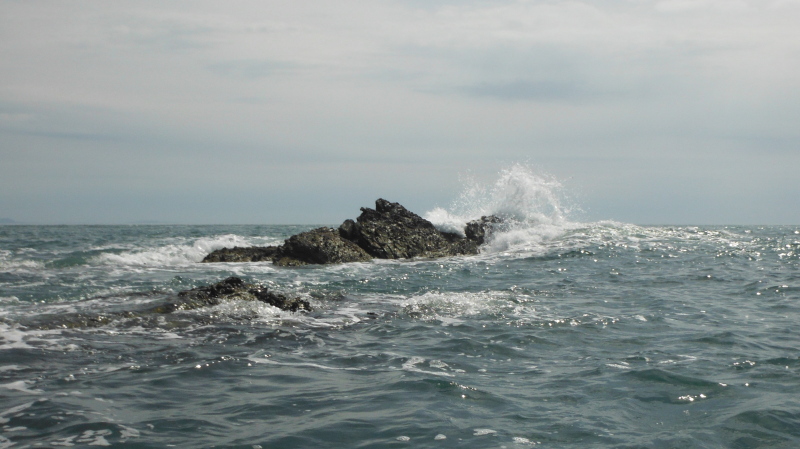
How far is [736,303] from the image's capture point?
36.9ft

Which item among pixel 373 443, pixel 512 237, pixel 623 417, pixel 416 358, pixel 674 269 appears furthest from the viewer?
pixel 512 237

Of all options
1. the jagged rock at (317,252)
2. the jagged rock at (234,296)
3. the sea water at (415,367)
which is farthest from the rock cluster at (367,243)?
the jagged rock at (234,296)

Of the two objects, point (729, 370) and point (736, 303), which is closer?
point (729, 370)

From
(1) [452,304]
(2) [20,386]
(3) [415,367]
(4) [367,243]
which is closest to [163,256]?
(4) [367,243]

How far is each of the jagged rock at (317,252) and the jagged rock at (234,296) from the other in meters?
8.09

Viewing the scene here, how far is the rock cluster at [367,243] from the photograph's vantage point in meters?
18.9

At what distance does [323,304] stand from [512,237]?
48.9 feet

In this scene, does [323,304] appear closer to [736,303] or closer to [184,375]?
[184,375]

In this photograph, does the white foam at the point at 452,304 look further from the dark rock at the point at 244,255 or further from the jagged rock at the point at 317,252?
the dark rock at the point at 244,255

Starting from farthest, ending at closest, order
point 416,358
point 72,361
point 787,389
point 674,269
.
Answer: point 674,269, point 416,358, point 72,361, point 787,389

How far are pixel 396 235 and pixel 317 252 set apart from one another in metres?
3.39

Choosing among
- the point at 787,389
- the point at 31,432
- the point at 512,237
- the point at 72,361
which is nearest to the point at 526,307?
the point at 787,389

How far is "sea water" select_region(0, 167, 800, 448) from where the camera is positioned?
4.75 meters

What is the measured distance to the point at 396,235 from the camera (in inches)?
830
